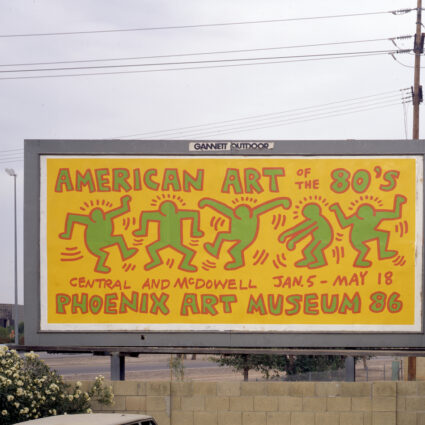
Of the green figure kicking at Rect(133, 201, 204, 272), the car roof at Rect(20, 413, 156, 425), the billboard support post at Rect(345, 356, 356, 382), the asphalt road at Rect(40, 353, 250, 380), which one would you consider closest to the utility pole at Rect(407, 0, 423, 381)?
the asphalt road at Rect(40, 353, 250, 380)

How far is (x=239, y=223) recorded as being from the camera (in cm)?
1598

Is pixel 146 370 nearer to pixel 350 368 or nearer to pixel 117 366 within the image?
pixel 117 366

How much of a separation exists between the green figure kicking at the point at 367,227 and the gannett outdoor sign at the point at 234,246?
0.07ft

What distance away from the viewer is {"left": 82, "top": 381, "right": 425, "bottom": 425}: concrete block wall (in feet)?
51.5

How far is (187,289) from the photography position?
15.9m

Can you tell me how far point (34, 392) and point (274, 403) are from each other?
4.66 metres

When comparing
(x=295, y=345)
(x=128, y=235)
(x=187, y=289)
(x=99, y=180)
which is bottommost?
(x=295, y=345)

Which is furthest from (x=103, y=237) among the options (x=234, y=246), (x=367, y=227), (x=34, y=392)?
(x=367, y=227)

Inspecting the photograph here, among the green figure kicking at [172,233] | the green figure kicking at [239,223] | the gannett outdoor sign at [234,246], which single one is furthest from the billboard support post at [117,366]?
the green figure kicking at [239,223]

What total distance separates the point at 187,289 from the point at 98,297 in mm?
1811

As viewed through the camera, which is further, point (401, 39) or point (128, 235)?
point (401, 39)

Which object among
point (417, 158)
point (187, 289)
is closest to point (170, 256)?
point (187, 289)

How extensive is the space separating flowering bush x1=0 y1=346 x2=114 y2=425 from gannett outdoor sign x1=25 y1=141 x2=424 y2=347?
72cm

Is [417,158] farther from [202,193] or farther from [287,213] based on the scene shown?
[202,193]
